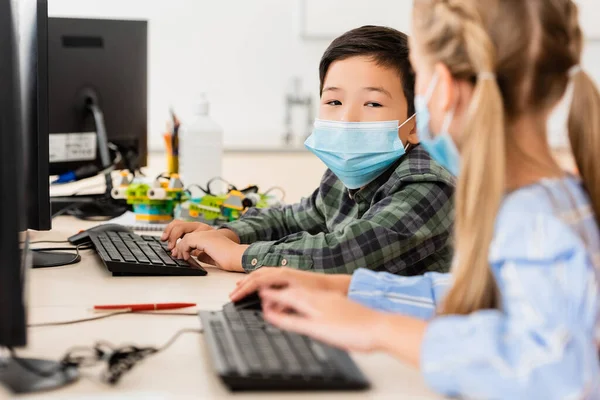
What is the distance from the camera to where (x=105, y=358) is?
2.79 ft

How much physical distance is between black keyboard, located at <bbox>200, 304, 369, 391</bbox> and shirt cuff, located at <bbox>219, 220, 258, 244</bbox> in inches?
26.0

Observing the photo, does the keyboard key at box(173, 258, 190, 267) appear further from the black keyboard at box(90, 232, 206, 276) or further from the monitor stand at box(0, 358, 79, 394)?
the monitor stand at box(0, 358, 79, 394)

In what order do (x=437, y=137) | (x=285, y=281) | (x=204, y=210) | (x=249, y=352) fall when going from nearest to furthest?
Answer: (x=249, y=352)
(x=437, y=137)
(x=285, y=281)
(x=204, y=210)

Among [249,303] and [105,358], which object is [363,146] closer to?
[249,303]

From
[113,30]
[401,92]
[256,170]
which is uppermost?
[113,30]

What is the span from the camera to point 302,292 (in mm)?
907

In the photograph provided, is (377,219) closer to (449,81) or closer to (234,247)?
(234,247)

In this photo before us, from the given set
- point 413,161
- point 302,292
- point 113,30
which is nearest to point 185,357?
point 302,292

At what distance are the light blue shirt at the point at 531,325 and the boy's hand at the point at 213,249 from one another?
2.19ft

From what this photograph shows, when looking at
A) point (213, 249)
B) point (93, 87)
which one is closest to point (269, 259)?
point (213, 249)

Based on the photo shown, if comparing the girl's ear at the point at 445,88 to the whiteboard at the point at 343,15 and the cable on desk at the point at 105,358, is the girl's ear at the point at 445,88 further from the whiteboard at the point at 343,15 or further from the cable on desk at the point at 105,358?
the whiteboard at the point at 343,15

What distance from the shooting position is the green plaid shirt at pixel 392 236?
1.36 meters

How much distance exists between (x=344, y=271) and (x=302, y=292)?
457mm

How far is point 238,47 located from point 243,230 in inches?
81.2
